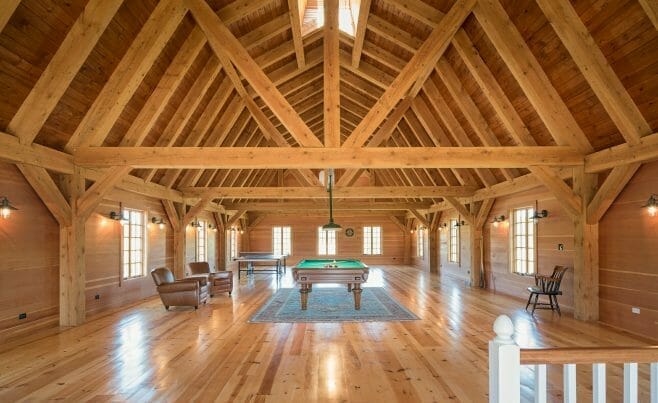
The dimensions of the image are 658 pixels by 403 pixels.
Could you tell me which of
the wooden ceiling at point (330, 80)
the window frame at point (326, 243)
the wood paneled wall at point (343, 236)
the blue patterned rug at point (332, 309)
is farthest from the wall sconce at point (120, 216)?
the window frame at point (326, 243)

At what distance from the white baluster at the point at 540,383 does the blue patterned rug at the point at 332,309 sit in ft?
16.8

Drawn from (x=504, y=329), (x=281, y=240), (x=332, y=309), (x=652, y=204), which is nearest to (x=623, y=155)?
(x=652, y=204)

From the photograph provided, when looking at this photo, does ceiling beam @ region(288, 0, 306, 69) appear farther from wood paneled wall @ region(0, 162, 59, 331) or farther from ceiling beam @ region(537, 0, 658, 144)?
wood paneled wall @ region(0, 162, 59, 331)

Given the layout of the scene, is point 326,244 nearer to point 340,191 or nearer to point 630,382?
point 340,191

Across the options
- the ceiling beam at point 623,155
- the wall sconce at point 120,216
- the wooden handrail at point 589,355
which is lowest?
the wooden handrail at point 589,355

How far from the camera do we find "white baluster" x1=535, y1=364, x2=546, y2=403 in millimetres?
2062

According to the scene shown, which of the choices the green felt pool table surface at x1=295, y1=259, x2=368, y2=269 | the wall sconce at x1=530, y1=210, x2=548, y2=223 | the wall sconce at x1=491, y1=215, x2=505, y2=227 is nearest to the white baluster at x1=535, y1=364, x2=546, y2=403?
the green felt pool table surface at x1=295, y1=259, x2=368, y2=269

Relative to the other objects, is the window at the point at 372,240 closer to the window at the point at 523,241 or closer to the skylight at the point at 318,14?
the window at the point at 523,241

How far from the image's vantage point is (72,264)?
21.8 feet

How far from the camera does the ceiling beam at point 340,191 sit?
11695 mm

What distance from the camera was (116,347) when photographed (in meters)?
5.45

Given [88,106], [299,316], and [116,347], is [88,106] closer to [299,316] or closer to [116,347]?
[116,347]

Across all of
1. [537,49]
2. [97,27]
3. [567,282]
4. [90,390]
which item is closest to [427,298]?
[567,282]

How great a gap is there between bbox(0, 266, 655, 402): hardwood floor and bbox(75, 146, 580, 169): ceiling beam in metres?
2.61
